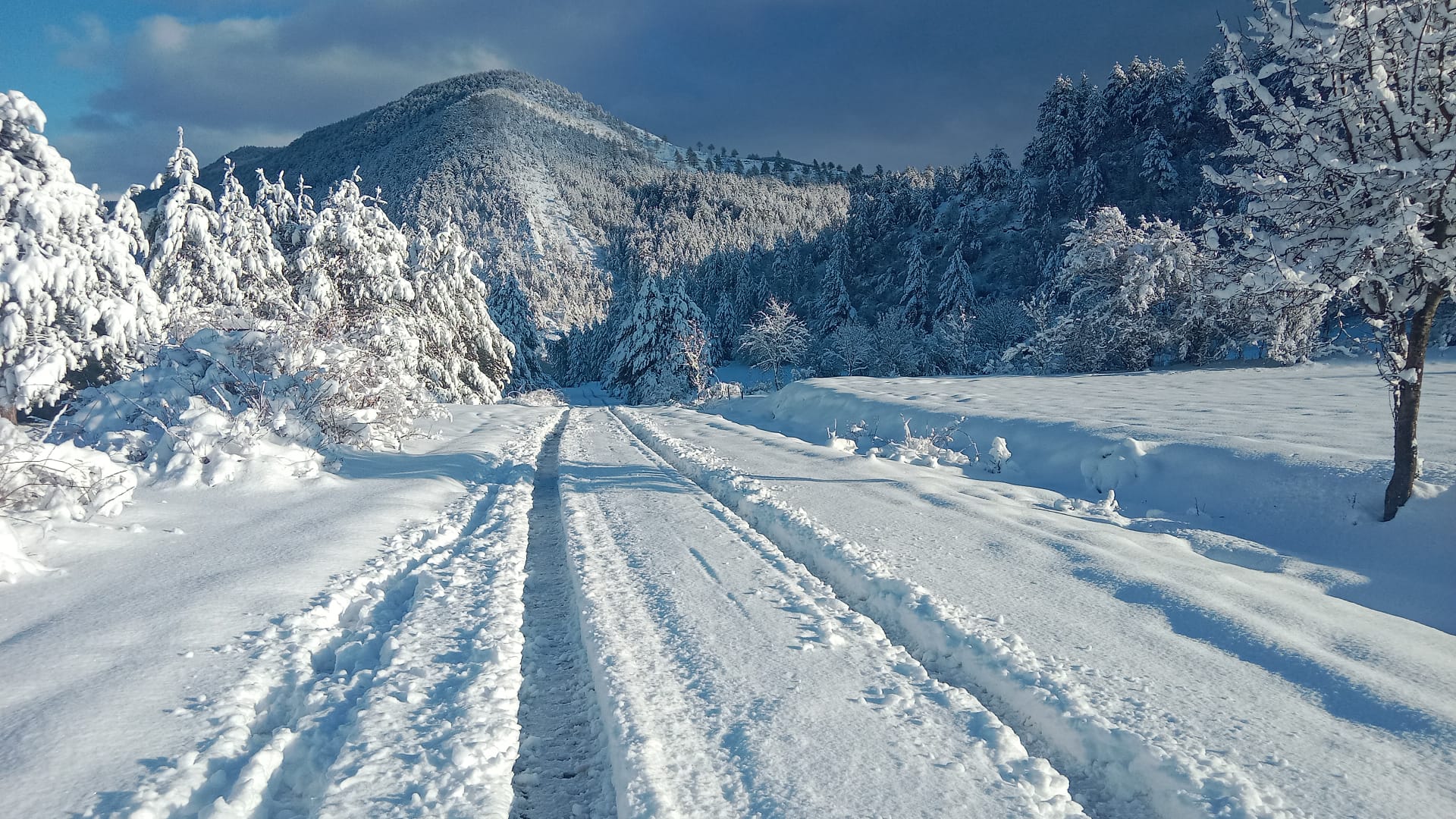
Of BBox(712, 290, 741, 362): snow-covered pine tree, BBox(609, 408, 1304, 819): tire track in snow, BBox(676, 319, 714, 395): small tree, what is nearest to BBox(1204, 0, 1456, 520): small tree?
BBox(609, 408, 1304, 819): tire track in snow

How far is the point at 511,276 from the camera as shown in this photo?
51906mm

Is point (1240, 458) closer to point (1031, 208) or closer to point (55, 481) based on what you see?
point (55, 481)

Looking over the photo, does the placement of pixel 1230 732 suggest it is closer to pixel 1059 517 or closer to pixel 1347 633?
pixel 1347 633

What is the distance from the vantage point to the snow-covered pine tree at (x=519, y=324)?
4972 cm

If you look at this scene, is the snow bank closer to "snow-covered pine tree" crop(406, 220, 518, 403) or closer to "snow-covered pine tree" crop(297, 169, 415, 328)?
"snow-covered pine tree" crop(297, 169, 415, 328)

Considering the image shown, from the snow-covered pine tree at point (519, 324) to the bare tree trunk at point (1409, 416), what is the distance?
153ft

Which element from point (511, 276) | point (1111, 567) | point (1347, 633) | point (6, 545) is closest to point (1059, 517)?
point (1111, 567)

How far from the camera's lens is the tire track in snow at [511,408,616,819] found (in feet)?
9.59

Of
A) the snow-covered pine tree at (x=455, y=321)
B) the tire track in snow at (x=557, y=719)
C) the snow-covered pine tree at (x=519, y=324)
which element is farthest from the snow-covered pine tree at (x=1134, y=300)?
the snow-covered pine tree at (x=519, y=324)

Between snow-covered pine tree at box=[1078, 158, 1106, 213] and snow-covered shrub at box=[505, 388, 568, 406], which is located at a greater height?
snow-covered pine tree at box=[1078, 158, 1106, 213]

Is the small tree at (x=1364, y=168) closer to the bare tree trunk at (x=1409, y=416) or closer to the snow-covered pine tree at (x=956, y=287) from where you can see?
the bare tree trunk at (x=1409, y=416)

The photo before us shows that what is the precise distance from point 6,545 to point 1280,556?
1076cm

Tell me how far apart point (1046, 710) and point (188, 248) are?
28.3 m

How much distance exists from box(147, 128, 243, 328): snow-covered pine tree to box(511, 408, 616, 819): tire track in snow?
69.7ft
